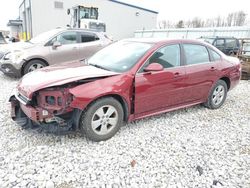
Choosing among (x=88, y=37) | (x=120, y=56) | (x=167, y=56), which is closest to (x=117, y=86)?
(x=120, y=56)

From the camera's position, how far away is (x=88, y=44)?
7844mm

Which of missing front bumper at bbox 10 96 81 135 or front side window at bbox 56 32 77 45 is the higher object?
front side window at bbox 56 32 77 45

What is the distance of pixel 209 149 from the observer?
3.40 meters

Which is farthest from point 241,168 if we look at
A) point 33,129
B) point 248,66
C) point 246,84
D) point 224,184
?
point 248,66

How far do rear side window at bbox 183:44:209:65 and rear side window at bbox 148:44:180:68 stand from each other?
231mm

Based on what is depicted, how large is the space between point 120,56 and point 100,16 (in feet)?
71.0

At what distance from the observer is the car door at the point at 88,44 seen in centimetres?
766

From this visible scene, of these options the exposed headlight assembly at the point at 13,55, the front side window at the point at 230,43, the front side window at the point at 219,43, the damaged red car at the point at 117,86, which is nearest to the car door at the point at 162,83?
the damaged red car at the point at 117,86

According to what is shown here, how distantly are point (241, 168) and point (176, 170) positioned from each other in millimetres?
873

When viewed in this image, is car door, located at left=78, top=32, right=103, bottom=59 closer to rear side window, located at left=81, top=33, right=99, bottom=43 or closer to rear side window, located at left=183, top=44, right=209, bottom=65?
rear side window, located at left=81, top=33, right=99, bottom=43

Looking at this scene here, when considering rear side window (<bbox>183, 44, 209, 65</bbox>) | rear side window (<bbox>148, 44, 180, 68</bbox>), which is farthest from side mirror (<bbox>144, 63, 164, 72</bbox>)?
rear side window (<bbox>183, 44, 209, 65</bbox>)

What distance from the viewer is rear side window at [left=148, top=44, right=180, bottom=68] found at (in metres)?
3.85

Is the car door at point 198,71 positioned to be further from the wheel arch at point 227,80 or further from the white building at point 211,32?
the white building at point 211,32

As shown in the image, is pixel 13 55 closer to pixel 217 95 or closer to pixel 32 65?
pixel 32 65
